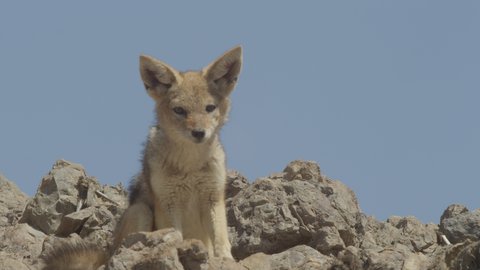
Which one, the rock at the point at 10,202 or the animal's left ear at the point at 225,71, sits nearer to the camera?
the animal's left ear at the point at 225,71

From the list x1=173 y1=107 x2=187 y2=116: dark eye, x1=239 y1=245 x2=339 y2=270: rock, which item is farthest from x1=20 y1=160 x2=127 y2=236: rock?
x1=239 y1=245 x2=339 y2=270: rock

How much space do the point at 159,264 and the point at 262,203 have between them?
4.16 meters

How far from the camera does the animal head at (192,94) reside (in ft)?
50.4

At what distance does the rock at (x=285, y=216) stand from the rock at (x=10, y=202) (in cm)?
434

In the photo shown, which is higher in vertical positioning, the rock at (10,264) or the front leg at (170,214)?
the front leg at (170,214)

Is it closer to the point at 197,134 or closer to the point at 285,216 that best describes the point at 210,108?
the point at 197,134

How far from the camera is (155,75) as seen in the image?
15953mm

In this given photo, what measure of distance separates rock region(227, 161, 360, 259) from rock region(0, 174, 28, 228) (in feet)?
14.2

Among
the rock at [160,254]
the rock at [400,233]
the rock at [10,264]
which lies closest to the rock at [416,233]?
the rock at [400,233]

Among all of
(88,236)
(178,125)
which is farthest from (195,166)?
(88,236)

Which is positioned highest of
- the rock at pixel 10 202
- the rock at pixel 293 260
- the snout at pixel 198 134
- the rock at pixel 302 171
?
the rock at pixel 10 202

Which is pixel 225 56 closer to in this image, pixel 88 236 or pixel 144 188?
pixel 144 188

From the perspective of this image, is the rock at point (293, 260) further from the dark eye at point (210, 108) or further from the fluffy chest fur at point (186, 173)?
the dark eye at point (210, 108)

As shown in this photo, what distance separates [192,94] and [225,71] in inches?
29.3
